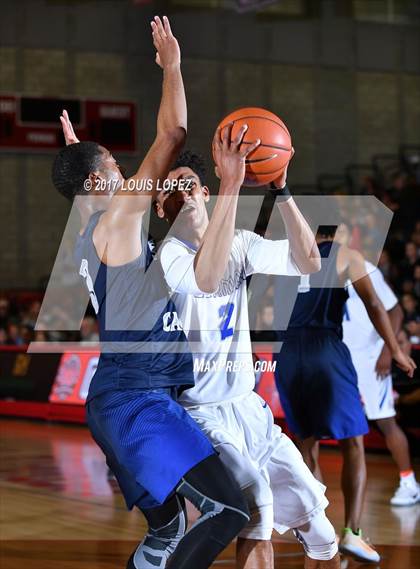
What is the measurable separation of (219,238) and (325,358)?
2673mm

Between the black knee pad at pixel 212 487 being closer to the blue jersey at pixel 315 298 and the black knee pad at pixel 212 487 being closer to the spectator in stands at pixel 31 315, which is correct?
the blue jersey at pixel 315 298

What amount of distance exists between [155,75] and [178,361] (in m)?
17.4

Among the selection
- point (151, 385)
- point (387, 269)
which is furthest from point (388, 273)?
point (151, 385)

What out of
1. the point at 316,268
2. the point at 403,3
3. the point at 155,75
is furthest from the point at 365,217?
the point at 316,268

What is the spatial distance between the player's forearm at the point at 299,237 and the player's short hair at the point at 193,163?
0.48 m

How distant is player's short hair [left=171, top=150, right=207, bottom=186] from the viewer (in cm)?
446

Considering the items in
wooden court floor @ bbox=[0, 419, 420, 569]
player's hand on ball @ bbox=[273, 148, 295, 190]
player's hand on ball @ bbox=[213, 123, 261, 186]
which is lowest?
wooden court floor @ bbox=[0, 419, 420, 569]

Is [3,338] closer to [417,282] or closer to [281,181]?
[417,282]

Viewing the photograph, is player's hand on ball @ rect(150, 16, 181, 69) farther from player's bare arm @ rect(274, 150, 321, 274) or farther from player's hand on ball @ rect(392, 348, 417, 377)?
player's hand on ball @ rect(392, 348, 417, 377)

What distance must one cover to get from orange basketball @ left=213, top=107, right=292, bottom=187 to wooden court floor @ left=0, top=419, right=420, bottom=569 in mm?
2556

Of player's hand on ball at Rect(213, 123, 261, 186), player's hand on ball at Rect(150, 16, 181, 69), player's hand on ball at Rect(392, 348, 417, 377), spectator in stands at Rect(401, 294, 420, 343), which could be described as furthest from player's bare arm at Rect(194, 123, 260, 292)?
spectator in stands at Rect(401, 294, 420, 343)

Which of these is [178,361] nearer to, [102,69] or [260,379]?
[260,379]

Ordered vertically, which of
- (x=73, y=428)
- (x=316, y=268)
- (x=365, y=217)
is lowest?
(x=73, y=428)

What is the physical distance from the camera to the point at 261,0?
16.9 meters
